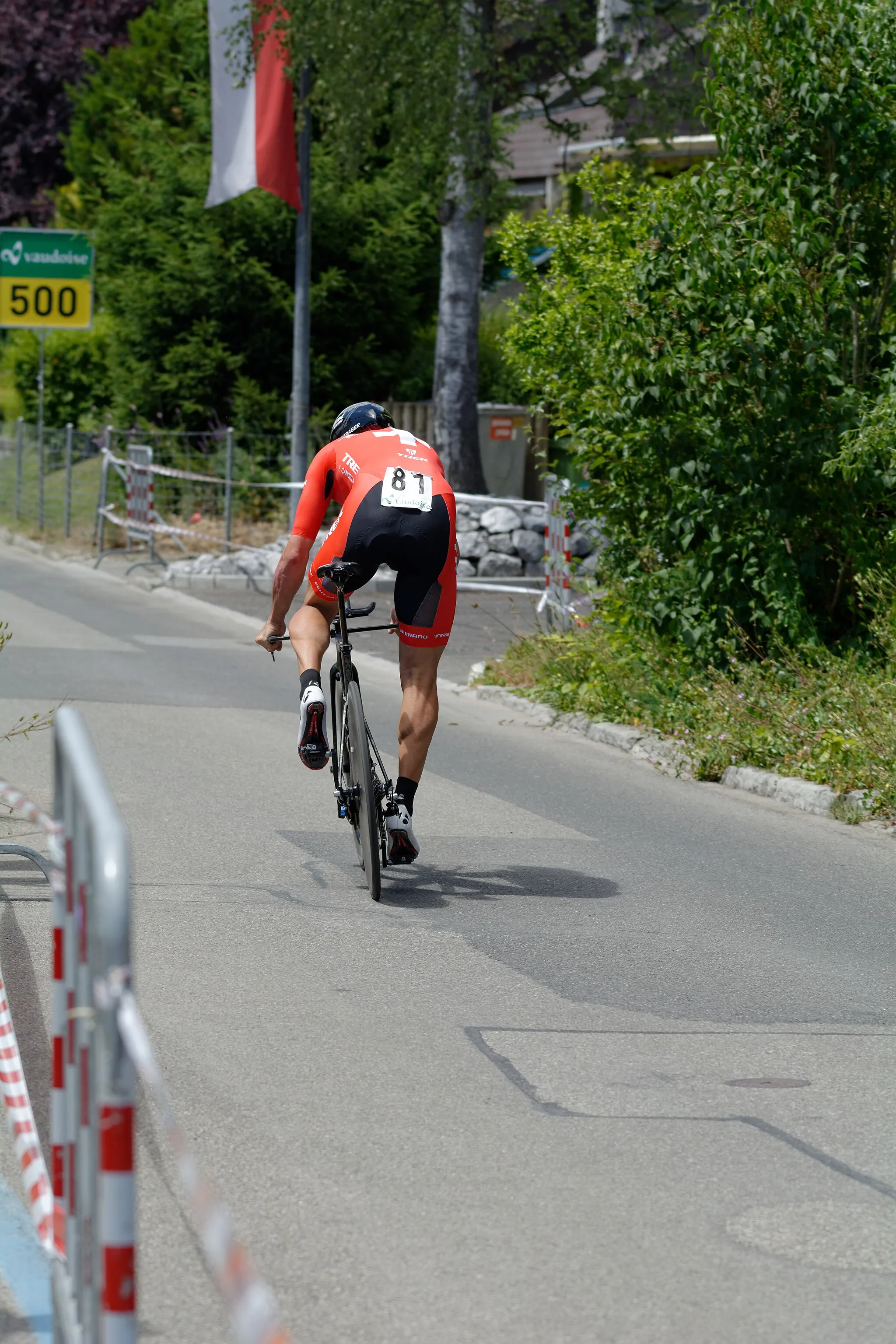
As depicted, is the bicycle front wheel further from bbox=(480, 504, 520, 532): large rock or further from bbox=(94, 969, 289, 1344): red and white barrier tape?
bbox=(480, 504, 520, 532): large rock

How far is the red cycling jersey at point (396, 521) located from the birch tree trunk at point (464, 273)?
12.9m

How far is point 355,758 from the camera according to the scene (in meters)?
7.25

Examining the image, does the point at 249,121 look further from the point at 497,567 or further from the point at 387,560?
the point at 387,560

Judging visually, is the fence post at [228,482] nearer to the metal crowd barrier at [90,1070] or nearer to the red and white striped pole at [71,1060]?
the metal crowd barrier at [90,1070]

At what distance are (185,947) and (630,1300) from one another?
2889 mm

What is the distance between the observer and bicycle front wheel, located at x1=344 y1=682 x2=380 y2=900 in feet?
23.0

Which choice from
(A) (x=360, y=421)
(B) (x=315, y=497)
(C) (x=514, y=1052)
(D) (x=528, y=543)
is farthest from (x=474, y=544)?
(C) (x=514, y=1052)

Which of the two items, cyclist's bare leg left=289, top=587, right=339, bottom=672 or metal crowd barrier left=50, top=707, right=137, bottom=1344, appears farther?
cyclist's bare leg left=289, top=587, right=339, bottom=672

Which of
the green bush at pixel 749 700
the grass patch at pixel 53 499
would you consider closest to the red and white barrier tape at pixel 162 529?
the grass patch at pixel 53 499

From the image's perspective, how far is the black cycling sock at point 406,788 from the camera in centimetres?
744

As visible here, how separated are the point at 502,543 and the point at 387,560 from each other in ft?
46.2

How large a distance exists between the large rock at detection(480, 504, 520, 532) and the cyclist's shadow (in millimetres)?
13690

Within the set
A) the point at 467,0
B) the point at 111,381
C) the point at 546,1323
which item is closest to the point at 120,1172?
the point at 546,1323

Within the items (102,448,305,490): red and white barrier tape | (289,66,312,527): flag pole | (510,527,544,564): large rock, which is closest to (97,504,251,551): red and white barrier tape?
(102,448,305,490): red and white barrier tape
